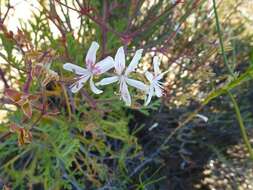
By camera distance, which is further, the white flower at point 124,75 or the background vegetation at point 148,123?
the background vegetation at point 148,123

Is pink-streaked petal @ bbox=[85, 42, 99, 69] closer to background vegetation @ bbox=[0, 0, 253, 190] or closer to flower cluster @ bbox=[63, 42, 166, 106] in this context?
flower cluster @ bbox=[63, 42, 166, 106]

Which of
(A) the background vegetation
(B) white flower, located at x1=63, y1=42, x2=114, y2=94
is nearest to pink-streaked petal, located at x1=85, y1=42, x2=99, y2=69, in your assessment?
(B) white flower, located at x1=63, y1=42, x2=114, y2=94

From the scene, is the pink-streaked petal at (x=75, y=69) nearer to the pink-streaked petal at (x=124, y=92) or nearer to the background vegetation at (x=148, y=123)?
the pink-streaked petal at (x=124, y=92)

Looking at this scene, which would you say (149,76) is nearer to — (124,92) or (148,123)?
(124,92)

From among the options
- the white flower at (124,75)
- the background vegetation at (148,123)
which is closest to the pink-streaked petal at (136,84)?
the white flower at (124,75)

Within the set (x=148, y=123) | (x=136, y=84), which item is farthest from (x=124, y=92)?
(x=148, y=123)

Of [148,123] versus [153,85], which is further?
[148,123]

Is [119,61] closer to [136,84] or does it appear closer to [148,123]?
[136,84]

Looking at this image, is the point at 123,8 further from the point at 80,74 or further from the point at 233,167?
the point at 80,74
